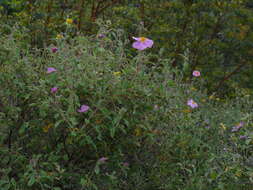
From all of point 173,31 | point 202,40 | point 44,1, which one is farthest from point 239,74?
point 44,1

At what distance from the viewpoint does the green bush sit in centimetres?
203

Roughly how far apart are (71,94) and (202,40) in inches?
183

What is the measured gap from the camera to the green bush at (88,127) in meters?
2.03

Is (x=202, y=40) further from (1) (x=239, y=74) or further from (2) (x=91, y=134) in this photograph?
(2) (x=91, y=134)

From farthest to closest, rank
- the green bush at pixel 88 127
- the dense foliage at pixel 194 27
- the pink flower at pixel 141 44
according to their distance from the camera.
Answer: the dense foliage at pixel 194 27, the pink flower at pixel 141 44, the green bush at pixel 88 127

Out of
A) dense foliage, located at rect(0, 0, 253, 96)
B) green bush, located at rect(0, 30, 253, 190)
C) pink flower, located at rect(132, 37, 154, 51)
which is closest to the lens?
green bush, located at rect(0, 30, 253, 190)

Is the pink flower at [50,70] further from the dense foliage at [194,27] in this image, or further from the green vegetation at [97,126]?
the dense foliage at [194,27]

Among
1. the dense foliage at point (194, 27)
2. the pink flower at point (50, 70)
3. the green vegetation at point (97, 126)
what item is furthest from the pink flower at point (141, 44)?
the dense foliage at point (194, 27)

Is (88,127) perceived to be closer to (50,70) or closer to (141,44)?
(50,70)

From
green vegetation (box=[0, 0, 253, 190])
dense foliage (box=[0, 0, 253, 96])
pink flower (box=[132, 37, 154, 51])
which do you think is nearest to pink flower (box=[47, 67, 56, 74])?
green vegetation (box=[0, 0, 253, 190])

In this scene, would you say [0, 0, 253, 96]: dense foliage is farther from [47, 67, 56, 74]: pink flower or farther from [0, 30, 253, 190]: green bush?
[47, 67, 56, 74]: pink flower

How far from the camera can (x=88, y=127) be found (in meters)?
2.05

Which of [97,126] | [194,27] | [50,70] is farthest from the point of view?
[194,27]

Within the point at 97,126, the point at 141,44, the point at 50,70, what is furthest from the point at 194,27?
the point at 97,126
